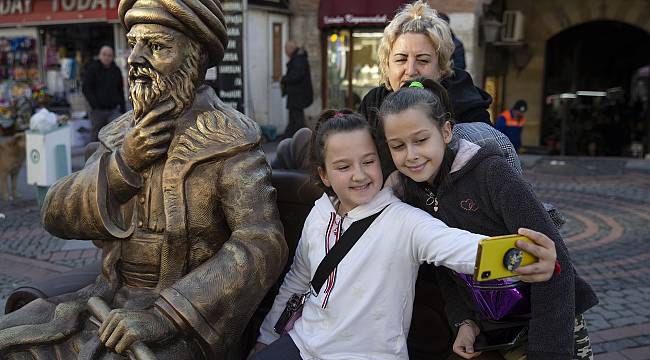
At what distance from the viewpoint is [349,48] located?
41.1ft

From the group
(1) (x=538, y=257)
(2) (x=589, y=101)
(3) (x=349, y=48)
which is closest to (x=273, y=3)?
(3) (x=349, y=48)

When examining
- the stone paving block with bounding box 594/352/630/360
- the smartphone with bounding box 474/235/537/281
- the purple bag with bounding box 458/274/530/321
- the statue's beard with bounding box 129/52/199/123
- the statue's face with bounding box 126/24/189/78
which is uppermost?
the statue's face with bounding box 126/24/189/78

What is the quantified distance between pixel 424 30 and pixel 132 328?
4.76 feet

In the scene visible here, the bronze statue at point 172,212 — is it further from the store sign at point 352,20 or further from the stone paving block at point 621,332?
the store sign at point 352,20

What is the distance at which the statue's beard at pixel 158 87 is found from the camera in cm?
218

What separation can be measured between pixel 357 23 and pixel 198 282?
34.0 feet

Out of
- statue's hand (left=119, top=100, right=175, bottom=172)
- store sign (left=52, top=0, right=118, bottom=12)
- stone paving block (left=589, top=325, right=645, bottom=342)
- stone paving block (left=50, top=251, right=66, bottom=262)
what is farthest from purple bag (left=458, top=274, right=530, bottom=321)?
store sign (left=52, top=0, right=118, bottom=12)

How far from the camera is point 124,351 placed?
195 centimetres

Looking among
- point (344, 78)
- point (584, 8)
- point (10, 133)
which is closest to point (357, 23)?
point (344, 78)

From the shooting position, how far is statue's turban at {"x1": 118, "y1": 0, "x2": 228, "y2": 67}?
2135 millimetres

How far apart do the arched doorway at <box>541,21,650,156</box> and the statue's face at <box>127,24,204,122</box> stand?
39.7 ft

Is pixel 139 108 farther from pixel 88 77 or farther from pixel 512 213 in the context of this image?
pixel 88 77

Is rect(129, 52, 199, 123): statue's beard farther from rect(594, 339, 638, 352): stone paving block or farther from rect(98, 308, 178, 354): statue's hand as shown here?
rect(594, 339, 638, 352): stone paving block

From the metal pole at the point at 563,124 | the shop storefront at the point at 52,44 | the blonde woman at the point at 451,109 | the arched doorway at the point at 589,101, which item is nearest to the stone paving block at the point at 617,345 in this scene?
the blonde woman at the point at 451,109
